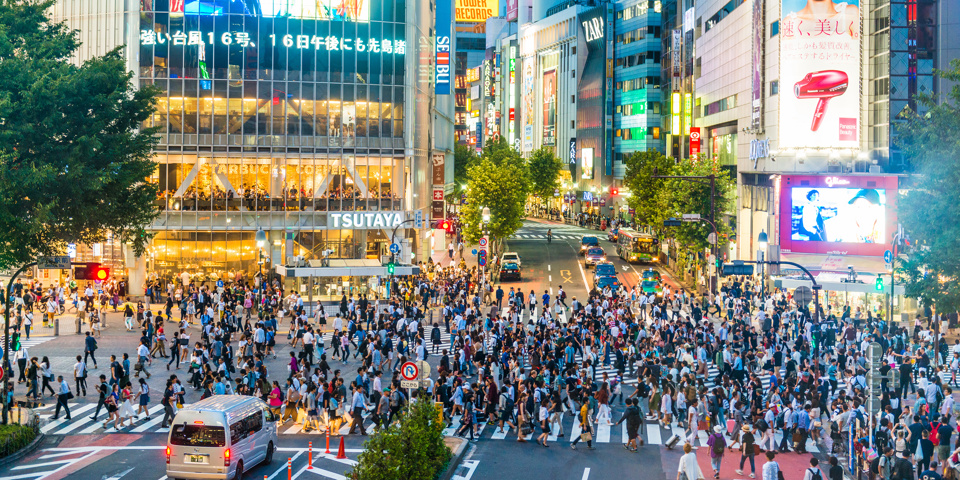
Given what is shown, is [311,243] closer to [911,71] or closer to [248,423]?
[911,71]

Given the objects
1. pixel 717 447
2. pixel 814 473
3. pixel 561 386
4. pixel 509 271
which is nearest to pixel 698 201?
pixel 509 271

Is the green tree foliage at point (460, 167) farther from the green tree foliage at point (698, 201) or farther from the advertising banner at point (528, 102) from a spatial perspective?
the green tree foliage at point (698, 201)

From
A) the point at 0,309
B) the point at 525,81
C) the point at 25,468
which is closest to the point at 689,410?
the point at 25,468

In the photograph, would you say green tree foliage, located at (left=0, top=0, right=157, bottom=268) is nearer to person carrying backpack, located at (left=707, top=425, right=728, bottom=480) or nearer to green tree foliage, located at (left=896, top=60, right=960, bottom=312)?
person carrying backpack, located at (left=707, top=425, right=728, bottom=480)

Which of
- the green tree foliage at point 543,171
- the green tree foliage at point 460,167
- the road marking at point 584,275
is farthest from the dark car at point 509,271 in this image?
the green tree foliage at point 543,171

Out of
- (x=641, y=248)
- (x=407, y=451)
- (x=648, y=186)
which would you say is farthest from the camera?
(x=648, y=186)

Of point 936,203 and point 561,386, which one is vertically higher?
point 936,203

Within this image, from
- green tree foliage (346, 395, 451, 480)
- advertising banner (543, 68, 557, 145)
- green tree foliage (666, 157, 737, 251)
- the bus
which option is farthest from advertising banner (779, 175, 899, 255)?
advertising banner (543, 68, 557, 145)

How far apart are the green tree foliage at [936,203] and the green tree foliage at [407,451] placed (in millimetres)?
17165

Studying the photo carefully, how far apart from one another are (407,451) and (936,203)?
18.9m

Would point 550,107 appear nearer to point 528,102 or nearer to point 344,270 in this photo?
point 528,102

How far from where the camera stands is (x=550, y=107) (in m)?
154

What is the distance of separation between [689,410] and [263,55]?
44665 millimetres

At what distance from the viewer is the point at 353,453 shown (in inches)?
987
